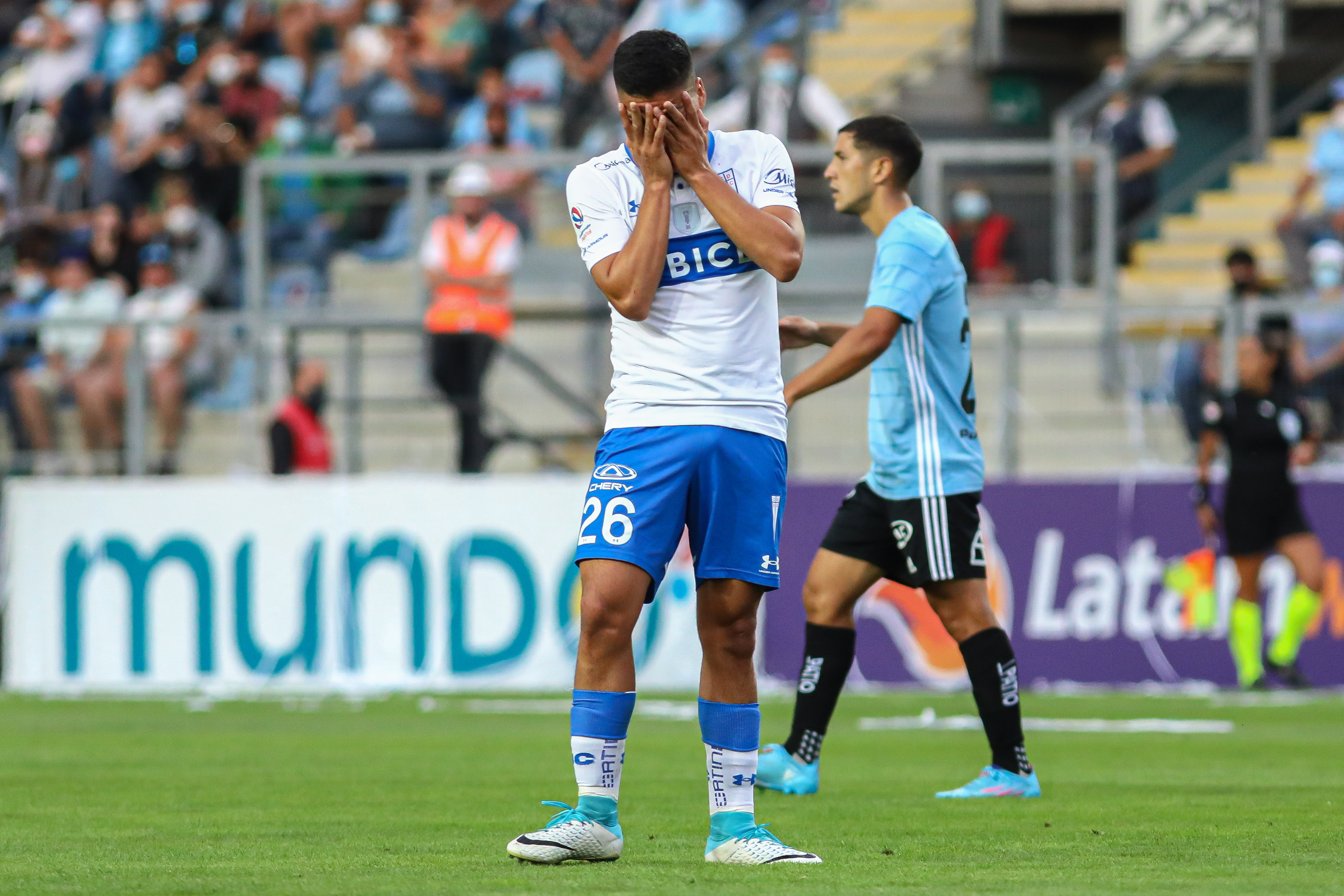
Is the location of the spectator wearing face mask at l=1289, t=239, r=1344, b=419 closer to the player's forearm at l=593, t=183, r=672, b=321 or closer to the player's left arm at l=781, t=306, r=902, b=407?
the player's left arm at l=781, t=306, r=902, b=407

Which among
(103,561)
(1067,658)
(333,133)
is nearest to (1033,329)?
(1067,658)

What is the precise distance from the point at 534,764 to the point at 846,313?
23.1ft

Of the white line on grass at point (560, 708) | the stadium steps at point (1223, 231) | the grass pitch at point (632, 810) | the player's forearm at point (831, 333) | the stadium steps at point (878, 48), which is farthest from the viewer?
the stadium steps at point (878, 48)

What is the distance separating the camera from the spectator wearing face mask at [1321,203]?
17750 mm

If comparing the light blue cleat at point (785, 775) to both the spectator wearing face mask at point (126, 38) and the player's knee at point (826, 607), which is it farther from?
the spectator wearing face mask at point (126, 38)

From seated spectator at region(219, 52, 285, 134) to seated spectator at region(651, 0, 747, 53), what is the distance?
166 inches

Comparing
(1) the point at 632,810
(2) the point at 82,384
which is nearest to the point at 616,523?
(1) the point at 632,810

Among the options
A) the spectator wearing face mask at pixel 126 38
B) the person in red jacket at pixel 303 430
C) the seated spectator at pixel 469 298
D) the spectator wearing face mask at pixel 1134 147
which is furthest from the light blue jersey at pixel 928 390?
the spectator wearing face mask at pixel 126 38

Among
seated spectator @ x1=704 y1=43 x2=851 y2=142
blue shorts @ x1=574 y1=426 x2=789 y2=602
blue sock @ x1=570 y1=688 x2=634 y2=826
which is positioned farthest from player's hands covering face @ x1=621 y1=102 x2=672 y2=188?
seated spectator @ x1=704 y1=43 x2=851 y2=142

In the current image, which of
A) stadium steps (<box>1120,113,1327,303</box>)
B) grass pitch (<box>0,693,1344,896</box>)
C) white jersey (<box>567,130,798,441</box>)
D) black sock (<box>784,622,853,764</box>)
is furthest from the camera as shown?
stadium steps (<box>1120,113,1327,303</box>)

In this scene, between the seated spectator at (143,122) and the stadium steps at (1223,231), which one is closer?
the stadium steps at (1223,231)

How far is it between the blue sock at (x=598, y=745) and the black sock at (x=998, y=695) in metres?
2.40

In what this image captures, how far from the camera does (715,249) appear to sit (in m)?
6.05

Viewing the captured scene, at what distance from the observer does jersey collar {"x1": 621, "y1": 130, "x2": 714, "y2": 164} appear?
609 cm
